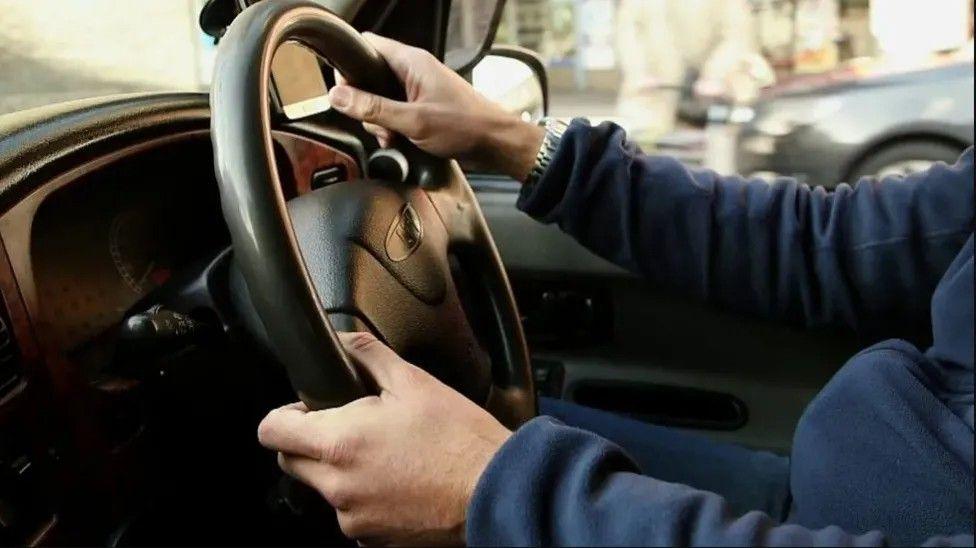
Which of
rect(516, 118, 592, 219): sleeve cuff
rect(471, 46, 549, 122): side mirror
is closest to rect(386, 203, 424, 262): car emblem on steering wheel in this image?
rect(516, 118, 592, 219): sleeve cuff

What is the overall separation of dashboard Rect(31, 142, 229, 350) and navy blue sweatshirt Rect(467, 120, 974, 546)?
36 centimetres

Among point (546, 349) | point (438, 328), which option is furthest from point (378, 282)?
point (546, 349)

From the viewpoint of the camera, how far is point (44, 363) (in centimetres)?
77

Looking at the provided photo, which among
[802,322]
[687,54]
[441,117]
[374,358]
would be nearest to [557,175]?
[441,117]

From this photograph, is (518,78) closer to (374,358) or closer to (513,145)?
(513,145)

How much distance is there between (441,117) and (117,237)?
0.34m

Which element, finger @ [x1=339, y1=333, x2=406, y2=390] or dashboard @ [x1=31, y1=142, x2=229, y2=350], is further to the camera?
dashboard @ [x1=31, y1=142, x2=229, y2=350]

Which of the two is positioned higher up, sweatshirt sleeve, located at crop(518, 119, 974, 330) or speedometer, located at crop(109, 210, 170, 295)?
speedometer, located at crop(109, 210, 170, 295)

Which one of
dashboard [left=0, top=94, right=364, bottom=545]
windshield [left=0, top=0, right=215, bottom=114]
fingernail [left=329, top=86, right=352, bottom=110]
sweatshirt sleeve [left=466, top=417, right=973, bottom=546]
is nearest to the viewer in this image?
sweatshirt sleeve [left=466, top=417, right=973, bottom=546]

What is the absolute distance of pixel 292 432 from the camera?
0.62m

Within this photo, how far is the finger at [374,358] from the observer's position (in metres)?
0.64

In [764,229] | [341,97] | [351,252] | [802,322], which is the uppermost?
[341,97]

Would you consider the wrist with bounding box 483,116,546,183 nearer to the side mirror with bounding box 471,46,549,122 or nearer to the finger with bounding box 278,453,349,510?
the side mirror with bounding box 471,46,549,122

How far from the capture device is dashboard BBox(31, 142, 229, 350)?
841 mm
